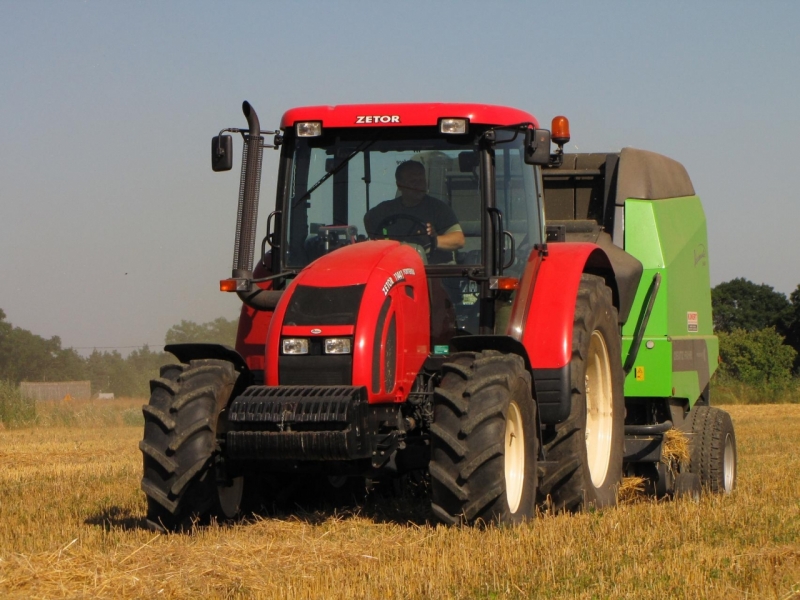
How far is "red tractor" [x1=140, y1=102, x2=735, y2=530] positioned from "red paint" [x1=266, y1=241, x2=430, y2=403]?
0.01m

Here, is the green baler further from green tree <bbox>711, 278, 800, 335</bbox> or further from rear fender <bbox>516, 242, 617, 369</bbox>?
green tree <bbox>711, 278, 800, 335</bbox>

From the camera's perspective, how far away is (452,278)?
7305 millimetres

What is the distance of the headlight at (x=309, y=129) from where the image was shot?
7.48 m

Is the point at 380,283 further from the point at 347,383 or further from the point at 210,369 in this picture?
the point at 210,369

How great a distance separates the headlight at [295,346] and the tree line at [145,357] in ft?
94.4

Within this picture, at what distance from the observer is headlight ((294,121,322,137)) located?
748cm

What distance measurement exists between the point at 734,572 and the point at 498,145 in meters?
3.33

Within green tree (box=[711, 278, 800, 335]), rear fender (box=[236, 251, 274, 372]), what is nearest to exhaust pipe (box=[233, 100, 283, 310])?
rear fender (box=[236, 251, 274, 372])

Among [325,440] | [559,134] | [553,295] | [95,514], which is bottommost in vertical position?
[95,514]

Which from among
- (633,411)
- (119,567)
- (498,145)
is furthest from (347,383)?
(633,411)

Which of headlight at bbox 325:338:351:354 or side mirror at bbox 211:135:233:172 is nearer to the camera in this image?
headlight at bbox 325:338:351:354

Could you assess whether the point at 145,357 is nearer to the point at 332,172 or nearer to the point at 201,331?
the point at 201,331

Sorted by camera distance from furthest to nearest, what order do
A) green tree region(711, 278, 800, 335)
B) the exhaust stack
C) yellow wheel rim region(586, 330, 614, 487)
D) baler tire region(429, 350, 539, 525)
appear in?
1. green tree region(711, 278, 800, 335)
2. yellow wheel rim region(586, 330, 614, 487)
3. the exhaust stack
4. baler tire region(429, 350, 539, 525)

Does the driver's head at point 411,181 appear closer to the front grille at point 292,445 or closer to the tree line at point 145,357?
the front grille at point 292,445
